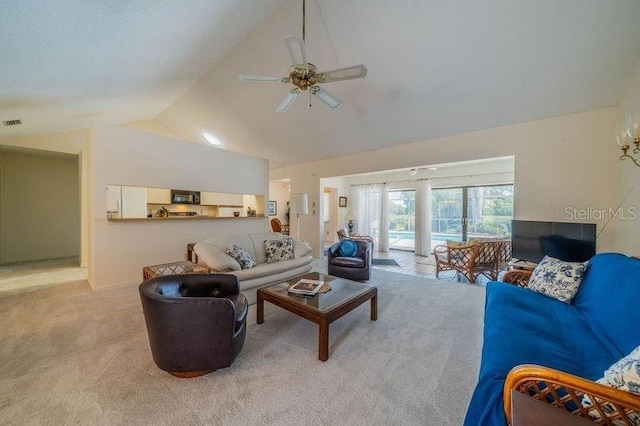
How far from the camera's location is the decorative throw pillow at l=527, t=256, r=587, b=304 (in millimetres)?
2170

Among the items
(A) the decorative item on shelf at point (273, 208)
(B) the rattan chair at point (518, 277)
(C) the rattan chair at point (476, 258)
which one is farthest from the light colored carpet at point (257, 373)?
(A) the decorative item on shelf at point (273, 208)

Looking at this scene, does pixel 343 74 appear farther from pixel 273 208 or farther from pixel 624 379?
pixel 273 208

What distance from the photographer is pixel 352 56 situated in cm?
321

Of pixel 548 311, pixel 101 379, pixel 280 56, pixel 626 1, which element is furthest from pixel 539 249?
pixel 101 379

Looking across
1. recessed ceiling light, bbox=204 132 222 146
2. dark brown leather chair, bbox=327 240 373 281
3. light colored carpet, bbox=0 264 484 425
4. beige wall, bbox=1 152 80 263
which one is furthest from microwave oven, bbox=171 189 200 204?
dark brown leather chair, bbox=327 240 373 281

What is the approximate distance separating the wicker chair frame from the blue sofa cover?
0.42 feet

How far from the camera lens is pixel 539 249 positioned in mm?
3287

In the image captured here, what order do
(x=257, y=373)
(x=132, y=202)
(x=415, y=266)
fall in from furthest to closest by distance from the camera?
(x=415, y=266)
(x=132, y=202)
(x=257, y=373)

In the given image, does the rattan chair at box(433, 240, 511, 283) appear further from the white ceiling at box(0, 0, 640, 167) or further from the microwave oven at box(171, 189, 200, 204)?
the microwave oven at box(171, 189, 200, 204)

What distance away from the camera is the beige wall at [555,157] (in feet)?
10.3

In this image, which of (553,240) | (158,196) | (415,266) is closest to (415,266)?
(415,266)

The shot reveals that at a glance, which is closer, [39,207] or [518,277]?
[518,277]

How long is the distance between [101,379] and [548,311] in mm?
3519

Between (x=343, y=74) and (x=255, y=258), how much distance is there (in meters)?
2.88
